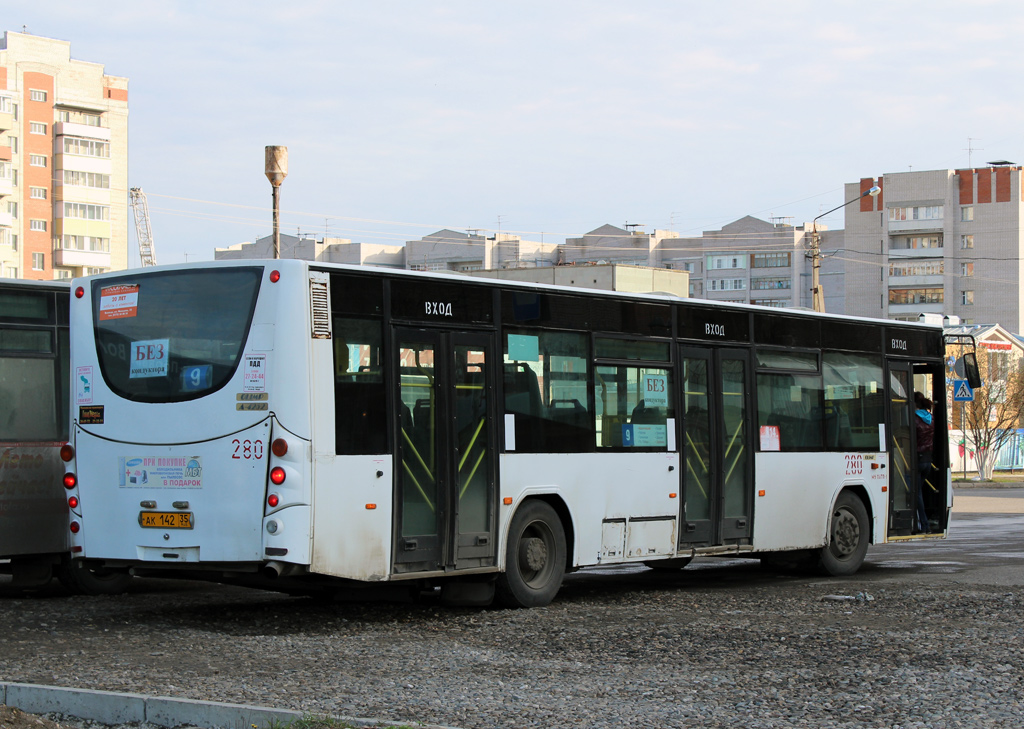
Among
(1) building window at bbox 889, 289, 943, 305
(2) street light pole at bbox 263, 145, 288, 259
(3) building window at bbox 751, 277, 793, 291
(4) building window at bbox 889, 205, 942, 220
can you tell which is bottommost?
(2) street light pole at bbox 263, 145, 288, 259

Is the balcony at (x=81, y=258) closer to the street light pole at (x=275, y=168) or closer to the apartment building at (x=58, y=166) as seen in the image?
the apartment building at (x=58, y=166)

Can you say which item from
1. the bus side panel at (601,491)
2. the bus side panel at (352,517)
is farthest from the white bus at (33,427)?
the bus side panel at (601,491)

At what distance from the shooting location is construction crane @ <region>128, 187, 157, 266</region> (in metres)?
113

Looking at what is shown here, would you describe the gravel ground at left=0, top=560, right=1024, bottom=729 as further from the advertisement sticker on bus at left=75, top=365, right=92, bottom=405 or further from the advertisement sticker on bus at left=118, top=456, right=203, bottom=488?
the advertisement sticker on bus at left=75, top=365, right=92, bottom=405

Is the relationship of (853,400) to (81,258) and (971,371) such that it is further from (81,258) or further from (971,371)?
(81,258)

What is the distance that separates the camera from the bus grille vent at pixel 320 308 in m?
10.6

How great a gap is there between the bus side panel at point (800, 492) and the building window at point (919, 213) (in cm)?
11787

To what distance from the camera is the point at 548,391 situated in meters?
12.7

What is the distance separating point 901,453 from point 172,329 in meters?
10.2

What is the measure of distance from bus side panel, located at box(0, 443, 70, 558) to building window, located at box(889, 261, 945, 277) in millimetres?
124503

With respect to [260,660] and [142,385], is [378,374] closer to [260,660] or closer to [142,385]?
[142,385]

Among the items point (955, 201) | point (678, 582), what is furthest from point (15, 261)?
point (678, 582)

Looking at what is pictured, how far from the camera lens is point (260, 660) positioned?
906cm

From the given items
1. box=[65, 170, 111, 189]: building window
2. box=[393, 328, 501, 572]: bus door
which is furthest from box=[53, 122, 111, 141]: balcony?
box=[393, 328, 501, 572]: bus door
